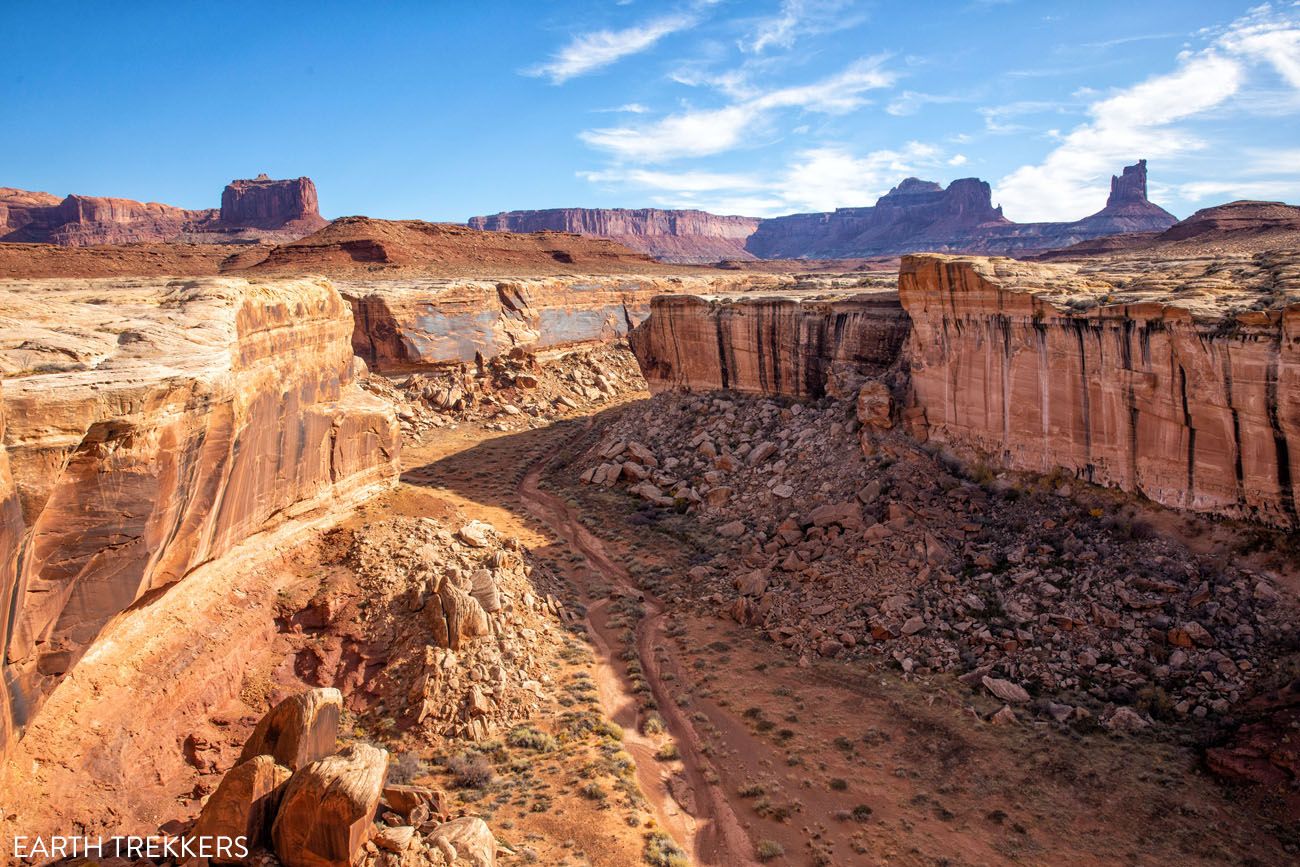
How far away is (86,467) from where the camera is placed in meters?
9.59

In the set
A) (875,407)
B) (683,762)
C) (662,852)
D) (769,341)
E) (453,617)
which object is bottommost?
(683,762)

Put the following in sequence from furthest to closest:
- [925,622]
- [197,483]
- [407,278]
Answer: [407,278]
[925,622]
[197,483]

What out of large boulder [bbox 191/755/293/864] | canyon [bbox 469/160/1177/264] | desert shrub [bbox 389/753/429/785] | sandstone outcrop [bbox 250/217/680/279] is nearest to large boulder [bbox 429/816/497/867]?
large boulder [bbox 191/755/293/864]

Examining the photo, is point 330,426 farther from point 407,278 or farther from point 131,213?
point 131,213

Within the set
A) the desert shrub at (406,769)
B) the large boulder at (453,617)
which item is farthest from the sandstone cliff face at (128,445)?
the desert shrub at (406,769)

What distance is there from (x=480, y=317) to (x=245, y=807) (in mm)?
40087

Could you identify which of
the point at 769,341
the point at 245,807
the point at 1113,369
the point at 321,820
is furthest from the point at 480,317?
the point at 321,820

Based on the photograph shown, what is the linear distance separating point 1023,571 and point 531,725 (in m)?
11.8

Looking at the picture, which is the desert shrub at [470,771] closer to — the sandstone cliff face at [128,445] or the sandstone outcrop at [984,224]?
the sandstone cliff face at [128,445]

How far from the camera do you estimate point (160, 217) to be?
143 meters

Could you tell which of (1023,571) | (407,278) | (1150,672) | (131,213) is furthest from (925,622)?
(131,213)

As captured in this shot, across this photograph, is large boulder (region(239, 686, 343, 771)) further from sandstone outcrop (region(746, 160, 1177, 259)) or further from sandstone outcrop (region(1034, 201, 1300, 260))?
sandstone outcrop (region(746, 160, 1177, 259))

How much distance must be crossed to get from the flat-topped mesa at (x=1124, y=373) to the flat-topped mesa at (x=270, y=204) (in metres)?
140

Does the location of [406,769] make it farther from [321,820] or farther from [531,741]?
[321,820]
